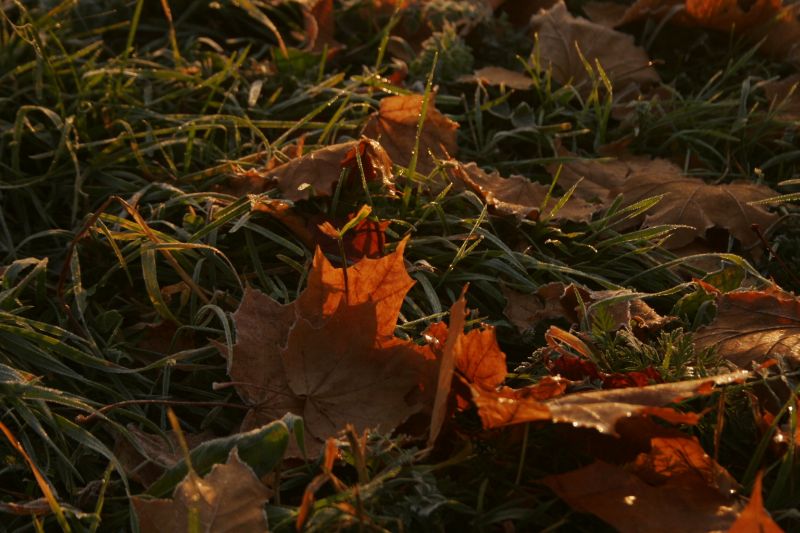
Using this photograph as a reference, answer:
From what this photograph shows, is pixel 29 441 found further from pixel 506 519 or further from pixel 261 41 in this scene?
pixel 261 41

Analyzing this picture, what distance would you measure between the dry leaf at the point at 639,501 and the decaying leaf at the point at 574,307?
1.28 ft

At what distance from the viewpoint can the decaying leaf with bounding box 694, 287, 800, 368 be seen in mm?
1568

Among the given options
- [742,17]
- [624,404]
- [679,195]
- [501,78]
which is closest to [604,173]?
[679,195]

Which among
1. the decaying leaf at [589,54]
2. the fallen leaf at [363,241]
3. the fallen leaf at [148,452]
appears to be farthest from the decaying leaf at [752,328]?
the decaying leaf at [589,54]

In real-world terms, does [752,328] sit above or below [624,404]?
below

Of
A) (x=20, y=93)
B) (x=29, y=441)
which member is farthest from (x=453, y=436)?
(x=20, y=93)

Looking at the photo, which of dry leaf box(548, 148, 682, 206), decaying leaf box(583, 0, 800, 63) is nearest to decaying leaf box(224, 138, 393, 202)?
dry leaf box(548, 148, 682, 206)

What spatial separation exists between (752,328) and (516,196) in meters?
0.67

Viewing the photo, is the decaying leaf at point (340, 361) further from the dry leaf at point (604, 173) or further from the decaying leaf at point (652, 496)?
the dry leaf at point (604, 173)

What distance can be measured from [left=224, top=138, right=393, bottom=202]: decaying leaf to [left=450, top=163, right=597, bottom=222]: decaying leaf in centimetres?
20

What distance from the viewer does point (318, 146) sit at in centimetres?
219

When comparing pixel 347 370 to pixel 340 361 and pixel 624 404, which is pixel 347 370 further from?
pixel 624 404

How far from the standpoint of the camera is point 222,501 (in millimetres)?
1240

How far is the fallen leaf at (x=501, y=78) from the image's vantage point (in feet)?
8.45
